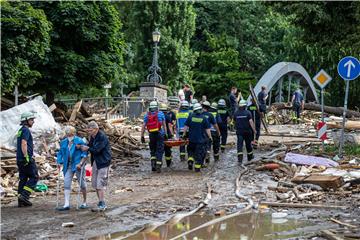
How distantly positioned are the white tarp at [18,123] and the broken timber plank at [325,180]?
7.84m

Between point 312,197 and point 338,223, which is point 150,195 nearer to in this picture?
point 312,197

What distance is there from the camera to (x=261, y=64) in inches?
2048

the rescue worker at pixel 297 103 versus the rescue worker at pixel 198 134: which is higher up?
the rescue worker at pixel 297 103

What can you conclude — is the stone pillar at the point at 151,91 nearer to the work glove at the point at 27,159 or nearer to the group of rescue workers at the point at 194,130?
the group of rescue workers at the point at 194,130

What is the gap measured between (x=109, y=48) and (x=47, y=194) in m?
13.5

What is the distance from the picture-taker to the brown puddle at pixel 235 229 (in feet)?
28.5

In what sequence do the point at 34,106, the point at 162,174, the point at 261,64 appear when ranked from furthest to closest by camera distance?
the point at 261,64 < the point at 34,106 < the point at 162,174

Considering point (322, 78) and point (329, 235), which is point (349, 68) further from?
point (329, 235)

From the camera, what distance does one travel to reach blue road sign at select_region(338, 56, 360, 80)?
1539 centimetres

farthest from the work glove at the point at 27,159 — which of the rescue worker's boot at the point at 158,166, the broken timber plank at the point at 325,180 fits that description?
the broken timber plank at the point at 325,180

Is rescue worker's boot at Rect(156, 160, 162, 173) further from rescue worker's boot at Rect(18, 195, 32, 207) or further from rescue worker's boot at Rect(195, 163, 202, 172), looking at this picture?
rescue worker's boot at Rect(18, 195, 32, 207)

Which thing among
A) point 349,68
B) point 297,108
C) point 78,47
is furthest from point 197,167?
point 297,108

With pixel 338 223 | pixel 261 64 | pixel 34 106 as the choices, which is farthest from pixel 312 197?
pixel 261 64

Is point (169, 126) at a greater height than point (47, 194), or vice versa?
point (169, 126)
